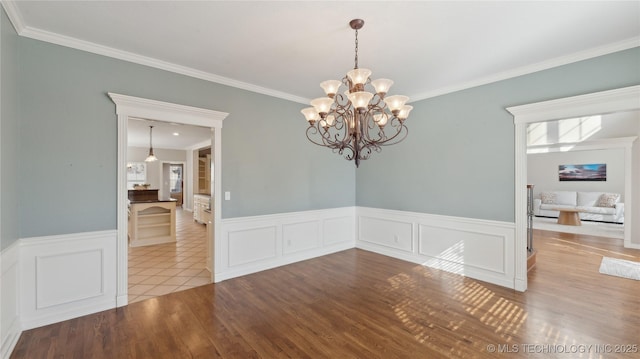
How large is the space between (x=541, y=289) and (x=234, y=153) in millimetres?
4429

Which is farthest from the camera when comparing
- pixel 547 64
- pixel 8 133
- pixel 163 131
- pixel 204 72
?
pixel 163 131

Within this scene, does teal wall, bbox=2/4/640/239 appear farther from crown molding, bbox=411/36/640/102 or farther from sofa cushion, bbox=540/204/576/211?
sofa cushion, bbox=540/204/576/211

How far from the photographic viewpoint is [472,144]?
3783 mm

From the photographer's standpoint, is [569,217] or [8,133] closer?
[8,133]

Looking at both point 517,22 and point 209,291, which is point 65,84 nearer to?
point 209,291

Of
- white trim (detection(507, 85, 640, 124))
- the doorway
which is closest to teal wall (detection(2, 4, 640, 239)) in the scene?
white trim (detection(507, 85, 640, 124))

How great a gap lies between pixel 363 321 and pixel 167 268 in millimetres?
3232

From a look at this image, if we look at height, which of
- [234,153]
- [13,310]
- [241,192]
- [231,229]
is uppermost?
[234,153]

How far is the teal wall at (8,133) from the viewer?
6.67ft

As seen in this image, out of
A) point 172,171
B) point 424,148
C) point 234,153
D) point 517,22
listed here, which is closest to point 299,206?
point 234,153

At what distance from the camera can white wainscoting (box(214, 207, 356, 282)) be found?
3.73 metres

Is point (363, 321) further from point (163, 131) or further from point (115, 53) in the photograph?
point (163, 131)

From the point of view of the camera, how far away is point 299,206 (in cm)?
457

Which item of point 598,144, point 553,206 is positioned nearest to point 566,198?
Answer: point 553,206
